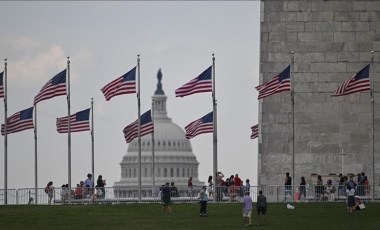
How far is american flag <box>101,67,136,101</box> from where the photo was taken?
3627 inches

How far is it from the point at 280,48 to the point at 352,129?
5.86m

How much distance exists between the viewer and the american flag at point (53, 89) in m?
93.1

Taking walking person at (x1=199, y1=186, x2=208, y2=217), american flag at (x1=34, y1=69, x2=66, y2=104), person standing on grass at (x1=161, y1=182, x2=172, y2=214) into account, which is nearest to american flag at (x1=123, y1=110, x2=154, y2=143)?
american flag at (x1=34, y1=69, x2=66, y2=104)

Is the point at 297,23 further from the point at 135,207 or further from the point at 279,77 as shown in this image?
the point at 135,207

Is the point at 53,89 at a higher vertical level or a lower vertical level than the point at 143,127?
higher

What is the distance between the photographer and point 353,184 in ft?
292

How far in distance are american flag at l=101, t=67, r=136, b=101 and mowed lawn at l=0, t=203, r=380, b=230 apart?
719 centimetres

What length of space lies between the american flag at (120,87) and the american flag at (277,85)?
6530 mm

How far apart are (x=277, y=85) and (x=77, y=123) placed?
14.0m

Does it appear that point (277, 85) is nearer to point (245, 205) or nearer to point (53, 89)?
point (53, 89)

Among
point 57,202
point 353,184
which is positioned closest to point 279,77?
point 353,184

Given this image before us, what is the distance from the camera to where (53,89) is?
306 ft

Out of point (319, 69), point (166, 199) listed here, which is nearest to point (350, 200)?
point (166, 199)

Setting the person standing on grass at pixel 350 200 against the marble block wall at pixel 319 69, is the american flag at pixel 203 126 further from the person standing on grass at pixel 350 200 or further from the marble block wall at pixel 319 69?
the person standing on grass at pixel 350 200
